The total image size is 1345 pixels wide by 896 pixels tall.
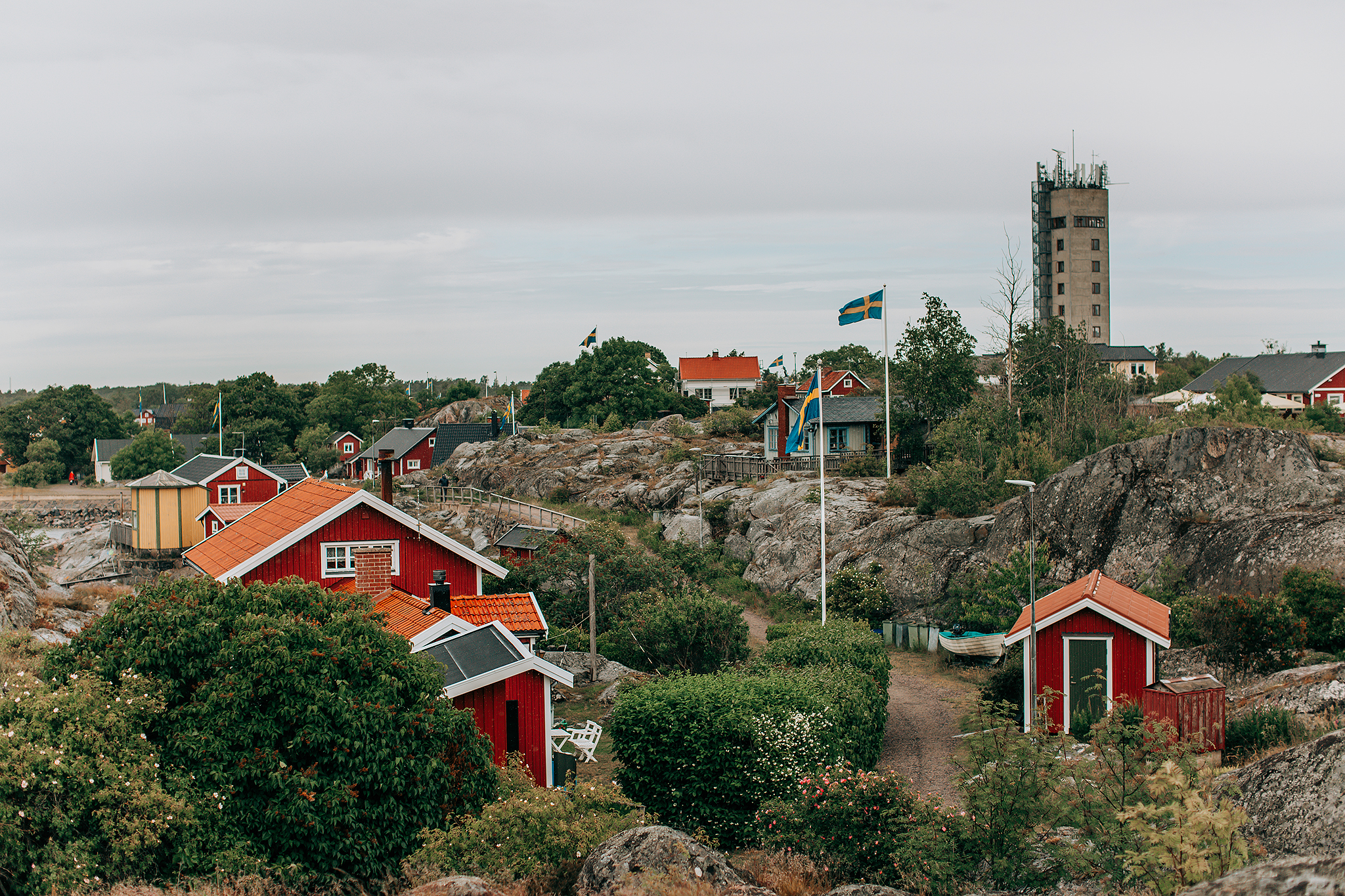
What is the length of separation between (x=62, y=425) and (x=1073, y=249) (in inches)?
3989

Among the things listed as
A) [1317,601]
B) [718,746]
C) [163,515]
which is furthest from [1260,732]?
[163,515]

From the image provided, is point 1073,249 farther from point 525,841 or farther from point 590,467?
point 525,841

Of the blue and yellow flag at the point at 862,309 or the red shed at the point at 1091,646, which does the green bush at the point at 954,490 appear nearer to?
the blue and yellow flag at the point at 862,309

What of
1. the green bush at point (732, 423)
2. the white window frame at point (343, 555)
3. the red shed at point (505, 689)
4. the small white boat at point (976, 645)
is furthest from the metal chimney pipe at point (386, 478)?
the green bush at point (732, 423)

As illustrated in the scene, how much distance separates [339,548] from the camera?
21.6 m

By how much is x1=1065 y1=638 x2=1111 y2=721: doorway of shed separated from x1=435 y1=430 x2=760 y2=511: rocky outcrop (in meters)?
31.8

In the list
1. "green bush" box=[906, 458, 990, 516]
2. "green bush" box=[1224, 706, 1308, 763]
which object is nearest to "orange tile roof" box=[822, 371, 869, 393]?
"green bush" box=[906, 458, 990, 516]

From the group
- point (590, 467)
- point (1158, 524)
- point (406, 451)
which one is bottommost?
point (1158, 524)

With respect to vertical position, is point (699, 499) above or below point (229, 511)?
above

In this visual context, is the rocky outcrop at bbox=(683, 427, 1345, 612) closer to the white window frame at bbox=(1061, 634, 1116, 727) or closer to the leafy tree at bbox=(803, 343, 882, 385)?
the white window frame at bbox=(1061, 634, 1116, 727)

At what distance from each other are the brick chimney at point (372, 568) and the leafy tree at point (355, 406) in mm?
78489

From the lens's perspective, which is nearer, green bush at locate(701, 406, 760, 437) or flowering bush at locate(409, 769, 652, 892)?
flowering bush at locate(409, 769, 652, 892)

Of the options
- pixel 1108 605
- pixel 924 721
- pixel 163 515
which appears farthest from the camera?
pixel 163 515

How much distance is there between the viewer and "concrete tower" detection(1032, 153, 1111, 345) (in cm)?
9031
